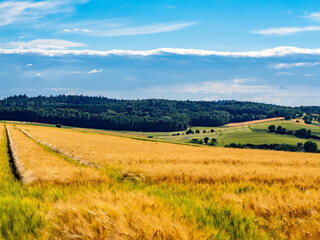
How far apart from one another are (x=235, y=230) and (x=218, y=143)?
123160 millimetres

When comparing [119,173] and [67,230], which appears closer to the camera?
[67,230]

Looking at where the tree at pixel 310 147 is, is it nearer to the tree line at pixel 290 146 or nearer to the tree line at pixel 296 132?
the tree line at pixel 290 146

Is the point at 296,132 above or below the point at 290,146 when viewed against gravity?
above

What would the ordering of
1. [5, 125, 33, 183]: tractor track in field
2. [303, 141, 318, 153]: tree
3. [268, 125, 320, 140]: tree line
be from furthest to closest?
[268, 125, 320, 140]: tree line → [303, 141, 318, 153]: tree → [5, 125, 33, 183]: tractor track in field

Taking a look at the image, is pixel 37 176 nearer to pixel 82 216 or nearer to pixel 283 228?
pixel 82 216

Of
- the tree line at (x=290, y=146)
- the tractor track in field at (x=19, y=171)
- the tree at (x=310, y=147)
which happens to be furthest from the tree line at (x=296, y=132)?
the tractor track in field at (x=19, y=171)

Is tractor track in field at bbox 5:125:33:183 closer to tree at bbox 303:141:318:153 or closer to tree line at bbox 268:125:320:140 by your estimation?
tree at bbox 303:141:318:153

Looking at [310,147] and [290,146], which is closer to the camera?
[310,147]

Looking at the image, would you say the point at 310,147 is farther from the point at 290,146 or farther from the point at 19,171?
the point at 19,171

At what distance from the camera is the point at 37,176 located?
9852 millimetres

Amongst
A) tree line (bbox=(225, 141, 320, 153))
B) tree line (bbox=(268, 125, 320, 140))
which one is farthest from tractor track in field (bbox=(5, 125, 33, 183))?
tree line (bbox=(268, 125, 320, 140))

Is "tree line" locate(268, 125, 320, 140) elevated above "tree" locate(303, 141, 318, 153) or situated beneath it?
elevated above

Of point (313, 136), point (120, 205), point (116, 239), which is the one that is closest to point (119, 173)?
point (120, 205)

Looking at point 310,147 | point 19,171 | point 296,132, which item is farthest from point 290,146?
point 19,171
